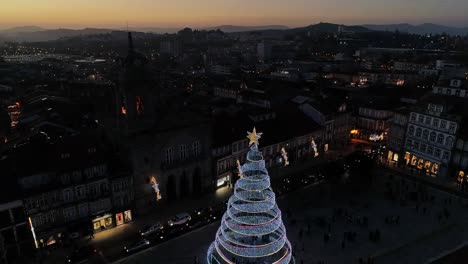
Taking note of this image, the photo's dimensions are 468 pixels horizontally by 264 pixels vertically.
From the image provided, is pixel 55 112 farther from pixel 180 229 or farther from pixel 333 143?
pixel 333 143

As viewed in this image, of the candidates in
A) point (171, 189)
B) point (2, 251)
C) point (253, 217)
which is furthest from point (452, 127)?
point (2, 251)

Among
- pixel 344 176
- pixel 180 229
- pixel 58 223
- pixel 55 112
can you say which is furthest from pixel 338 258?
pixel 55 112

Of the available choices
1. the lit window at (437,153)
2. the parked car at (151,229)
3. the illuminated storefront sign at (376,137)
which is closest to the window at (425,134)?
the lit window at (437,153)

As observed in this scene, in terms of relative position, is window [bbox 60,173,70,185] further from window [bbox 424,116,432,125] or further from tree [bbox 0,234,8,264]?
window [bbox 424,116,432,125]

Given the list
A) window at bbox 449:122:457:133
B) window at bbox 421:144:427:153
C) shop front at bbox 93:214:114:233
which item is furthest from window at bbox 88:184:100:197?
window at bbox 449:122:457:133

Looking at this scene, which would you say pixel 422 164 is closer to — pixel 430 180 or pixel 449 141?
pixel 430 180

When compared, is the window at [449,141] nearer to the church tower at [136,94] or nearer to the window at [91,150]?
the church tower at [136,94]

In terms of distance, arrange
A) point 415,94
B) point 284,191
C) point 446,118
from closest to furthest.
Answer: point 284,191, point 446,118, point 415,94
